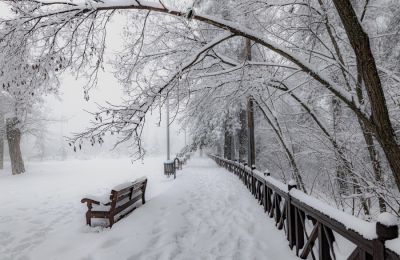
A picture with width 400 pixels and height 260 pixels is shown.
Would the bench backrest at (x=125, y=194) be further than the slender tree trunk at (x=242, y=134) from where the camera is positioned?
No

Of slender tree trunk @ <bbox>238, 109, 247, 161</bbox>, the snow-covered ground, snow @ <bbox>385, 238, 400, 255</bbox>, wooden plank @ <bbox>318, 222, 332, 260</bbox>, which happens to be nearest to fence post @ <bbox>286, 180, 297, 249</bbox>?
the snow-covered ground

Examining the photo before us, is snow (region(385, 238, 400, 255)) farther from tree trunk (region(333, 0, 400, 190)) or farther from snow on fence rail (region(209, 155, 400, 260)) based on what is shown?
tree trunk (region(333, 0, 400, 190))

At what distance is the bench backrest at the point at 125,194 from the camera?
710 centimetres

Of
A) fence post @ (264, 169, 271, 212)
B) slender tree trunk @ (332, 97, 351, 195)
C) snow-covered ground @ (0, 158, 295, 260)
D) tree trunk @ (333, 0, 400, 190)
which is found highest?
tree trunk @ (333, 0, 400, 190)

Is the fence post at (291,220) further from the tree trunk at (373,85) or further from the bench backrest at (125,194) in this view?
the bench backrest at (125,194)

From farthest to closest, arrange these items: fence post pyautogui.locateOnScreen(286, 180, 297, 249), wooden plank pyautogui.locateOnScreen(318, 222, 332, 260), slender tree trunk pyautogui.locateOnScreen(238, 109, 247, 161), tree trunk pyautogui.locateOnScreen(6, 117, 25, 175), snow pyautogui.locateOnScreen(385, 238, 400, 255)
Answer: slender tree trunk pyautogui.locateOnScreen(238, 109, 247, 161) < tree trunk pyautogui.locateOnScreen(6, 117, 25, 175) < fence post pyautogui.locateOnScreen(286, 180, 297, 249) < wooden plank pyautogui.locateOnScreen(318, 222, 332, 260) < snow pyautogui.locateOnScreen(385, 238, 400, 255)

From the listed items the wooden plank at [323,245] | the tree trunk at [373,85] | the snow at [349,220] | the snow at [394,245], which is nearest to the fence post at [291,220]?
the snow at [349,220]

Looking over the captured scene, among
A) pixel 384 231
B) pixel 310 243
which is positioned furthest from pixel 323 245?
pixel 384 231

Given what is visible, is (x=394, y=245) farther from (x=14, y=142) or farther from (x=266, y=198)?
(x=14, y=142)

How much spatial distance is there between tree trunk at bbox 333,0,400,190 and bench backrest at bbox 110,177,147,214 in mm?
5552

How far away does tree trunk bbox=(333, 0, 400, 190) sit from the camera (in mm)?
4141

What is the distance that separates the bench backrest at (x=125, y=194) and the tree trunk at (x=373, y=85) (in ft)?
18.2

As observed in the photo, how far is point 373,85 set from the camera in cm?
416

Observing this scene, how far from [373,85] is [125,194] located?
249 inches
